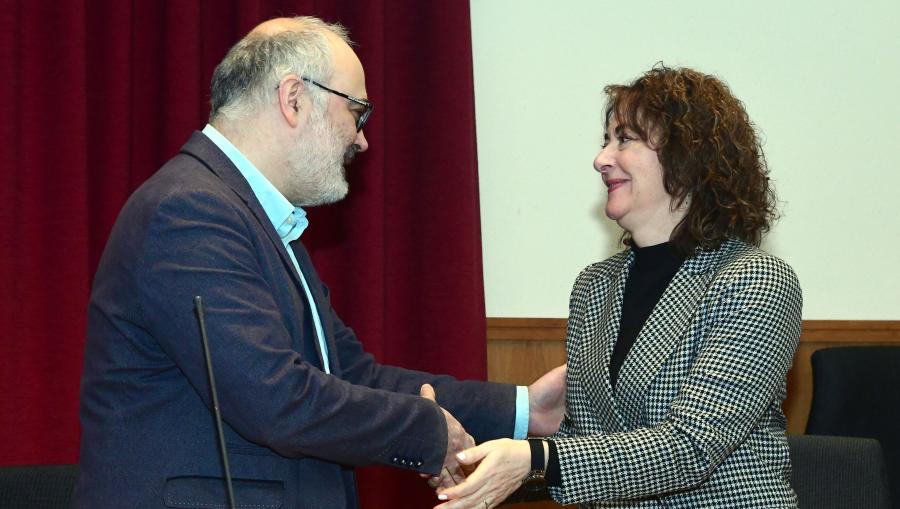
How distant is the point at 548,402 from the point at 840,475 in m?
0.82

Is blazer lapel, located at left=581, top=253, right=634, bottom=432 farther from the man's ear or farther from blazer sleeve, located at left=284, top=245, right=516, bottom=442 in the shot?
the man's ear

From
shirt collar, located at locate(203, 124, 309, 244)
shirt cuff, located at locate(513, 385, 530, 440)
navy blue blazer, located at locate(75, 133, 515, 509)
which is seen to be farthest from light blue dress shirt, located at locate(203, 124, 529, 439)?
shirt cuff, located at locate(513, 385, 530, 440)

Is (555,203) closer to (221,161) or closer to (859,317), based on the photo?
(859,317)

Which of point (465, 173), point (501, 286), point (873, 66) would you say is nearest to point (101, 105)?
point (465, 173)

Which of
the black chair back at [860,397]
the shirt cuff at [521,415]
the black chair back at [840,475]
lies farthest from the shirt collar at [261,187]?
the black chair back at [860,397]

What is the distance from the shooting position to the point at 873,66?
4.21 meters

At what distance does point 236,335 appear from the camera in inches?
79.7

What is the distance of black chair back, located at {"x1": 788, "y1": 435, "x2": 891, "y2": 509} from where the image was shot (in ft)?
8.89

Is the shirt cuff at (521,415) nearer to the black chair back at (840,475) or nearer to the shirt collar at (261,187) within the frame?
the black chair back at (840,475)

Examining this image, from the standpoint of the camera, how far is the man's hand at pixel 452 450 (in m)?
2.43

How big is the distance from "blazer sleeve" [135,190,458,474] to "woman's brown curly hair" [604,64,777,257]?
0.94 meters

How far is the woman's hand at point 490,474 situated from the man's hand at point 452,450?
A: 3.4 inches

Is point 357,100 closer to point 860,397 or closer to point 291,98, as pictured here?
point 291,98

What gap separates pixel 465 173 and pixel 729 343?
1.68 meters
